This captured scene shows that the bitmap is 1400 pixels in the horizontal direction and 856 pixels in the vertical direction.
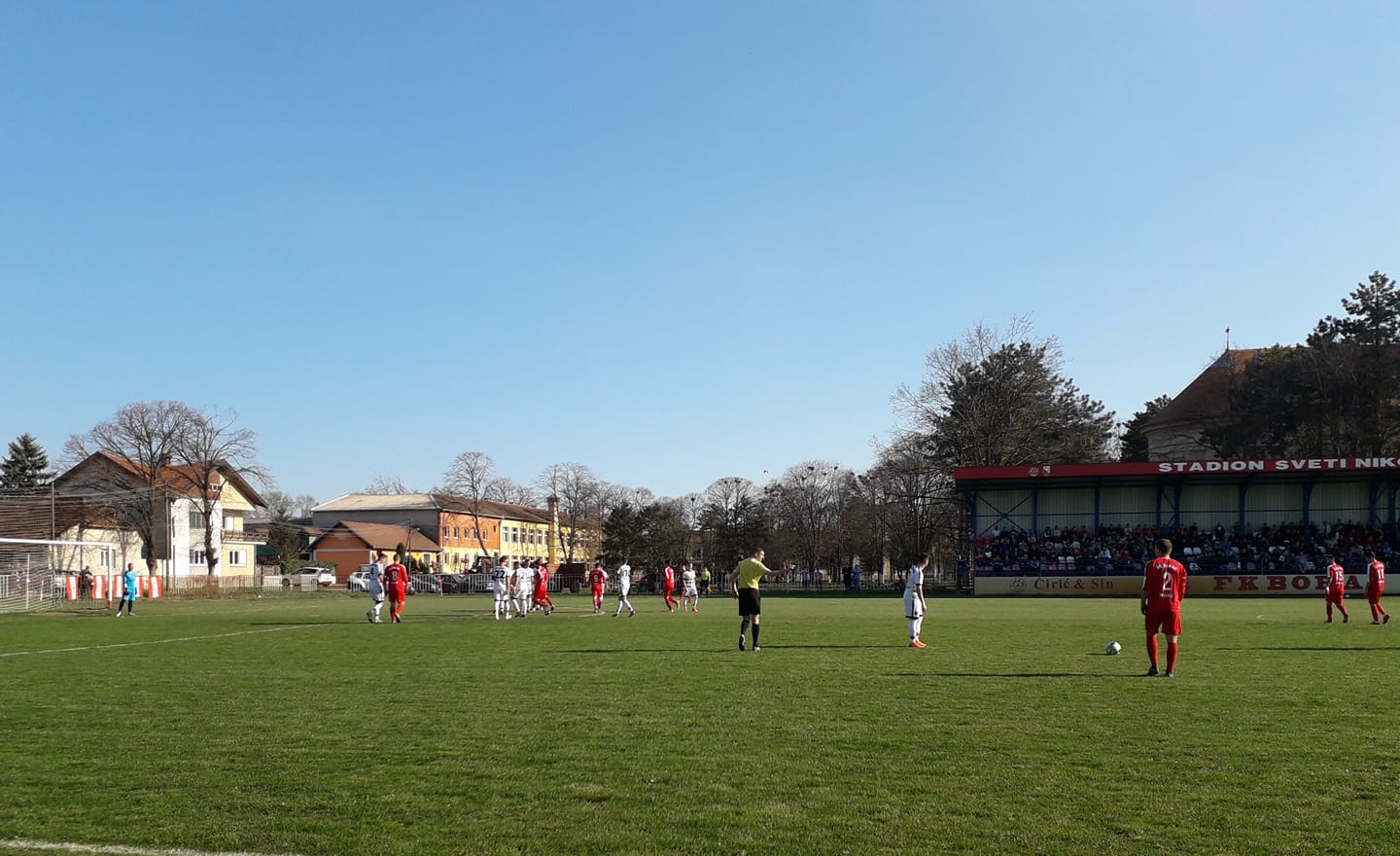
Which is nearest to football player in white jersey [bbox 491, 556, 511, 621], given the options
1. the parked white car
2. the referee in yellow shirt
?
the referee in yellow shirt

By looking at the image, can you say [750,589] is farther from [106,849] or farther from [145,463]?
[145,463]

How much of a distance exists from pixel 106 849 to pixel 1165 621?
1222 centimetres

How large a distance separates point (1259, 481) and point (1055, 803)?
5435cm

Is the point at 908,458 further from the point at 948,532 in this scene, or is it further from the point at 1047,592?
the point at 1047,592

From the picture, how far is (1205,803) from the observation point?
7.04 metres

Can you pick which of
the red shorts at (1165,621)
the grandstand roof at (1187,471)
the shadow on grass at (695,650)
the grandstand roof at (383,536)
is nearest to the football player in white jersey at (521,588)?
the shadow on grass at (695,650)

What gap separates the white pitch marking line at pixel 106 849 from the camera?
6.16m

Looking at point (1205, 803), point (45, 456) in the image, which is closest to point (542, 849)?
point (1205, 803)

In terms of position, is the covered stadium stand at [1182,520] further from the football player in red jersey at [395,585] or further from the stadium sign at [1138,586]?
the football player in red jersey at [395,585]

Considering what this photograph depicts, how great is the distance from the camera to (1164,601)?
558 inches

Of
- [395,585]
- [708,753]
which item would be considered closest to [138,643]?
[395,585]

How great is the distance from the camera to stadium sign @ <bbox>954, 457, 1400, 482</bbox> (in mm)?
50531

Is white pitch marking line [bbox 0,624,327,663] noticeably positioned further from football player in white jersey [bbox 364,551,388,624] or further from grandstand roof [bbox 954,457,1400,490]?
grandstand roof [bbox 954,457,1400,490]

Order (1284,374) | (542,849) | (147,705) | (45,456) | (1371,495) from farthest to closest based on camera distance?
1. (45,456)
2. (1284,374)
3. (1371,495)
4. (147,705)
5. (542,849)
